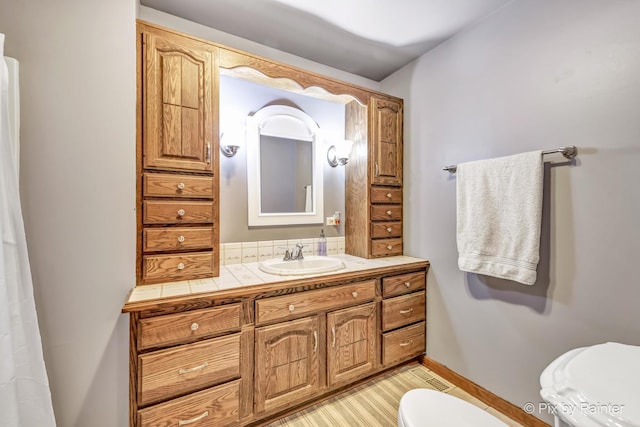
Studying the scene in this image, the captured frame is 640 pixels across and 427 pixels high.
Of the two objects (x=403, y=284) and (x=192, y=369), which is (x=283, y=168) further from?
(x=192, y=369)

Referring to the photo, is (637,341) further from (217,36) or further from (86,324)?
(217,36)

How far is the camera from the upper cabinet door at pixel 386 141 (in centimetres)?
219

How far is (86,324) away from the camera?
1258mm

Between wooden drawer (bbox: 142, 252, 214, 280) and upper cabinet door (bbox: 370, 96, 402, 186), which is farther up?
upper cabinet door (bbox: 370, 96, 402, 186)

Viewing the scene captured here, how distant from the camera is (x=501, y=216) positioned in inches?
63.1

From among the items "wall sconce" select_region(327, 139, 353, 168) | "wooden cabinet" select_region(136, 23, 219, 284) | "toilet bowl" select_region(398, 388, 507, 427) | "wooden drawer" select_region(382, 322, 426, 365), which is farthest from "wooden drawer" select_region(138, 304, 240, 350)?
"wall sconce" select_region(327, 139, 353, 168)

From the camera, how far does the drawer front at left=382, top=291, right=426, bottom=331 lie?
1930 mm

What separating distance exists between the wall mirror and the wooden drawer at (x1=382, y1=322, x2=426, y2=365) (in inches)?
42.7

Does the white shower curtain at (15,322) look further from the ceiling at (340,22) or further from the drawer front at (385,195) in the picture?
Result: the drawer front at (385,195)

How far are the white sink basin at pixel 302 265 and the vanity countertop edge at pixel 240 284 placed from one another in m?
0.04

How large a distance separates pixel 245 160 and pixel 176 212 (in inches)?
28.3

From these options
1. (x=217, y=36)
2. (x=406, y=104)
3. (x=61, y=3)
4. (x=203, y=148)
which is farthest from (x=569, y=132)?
(x=61, y=3)

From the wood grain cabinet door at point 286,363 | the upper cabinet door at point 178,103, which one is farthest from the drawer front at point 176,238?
the wood grain cabinet door at point 286,363

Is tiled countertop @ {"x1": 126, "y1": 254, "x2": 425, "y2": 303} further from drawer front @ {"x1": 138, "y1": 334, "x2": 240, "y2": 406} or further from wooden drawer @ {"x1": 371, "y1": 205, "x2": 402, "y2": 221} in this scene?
wooden drawer @ {"x1": 371, "y1": 205, "x2": 402, "y2": 221}
